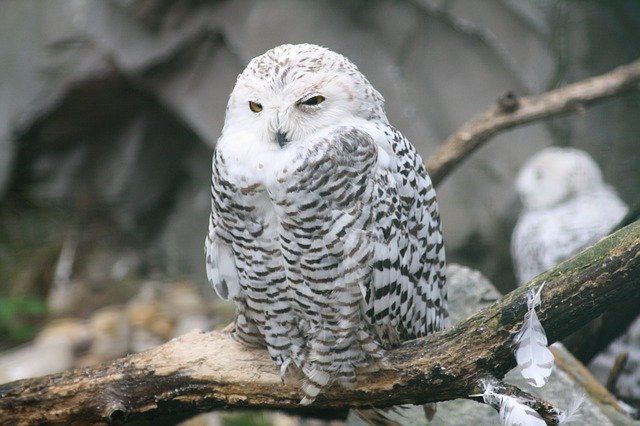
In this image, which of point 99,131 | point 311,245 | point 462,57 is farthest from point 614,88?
point 99,131

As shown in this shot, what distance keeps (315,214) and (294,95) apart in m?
0.31

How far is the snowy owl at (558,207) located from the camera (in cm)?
430

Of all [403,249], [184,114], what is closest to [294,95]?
[403,249]

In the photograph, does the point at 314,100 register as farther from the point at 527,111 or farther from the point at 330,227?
the point at 527,111

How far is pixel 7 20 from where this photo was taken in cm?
534

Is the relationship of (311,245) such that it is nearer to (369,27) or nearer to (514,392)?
(514,392)

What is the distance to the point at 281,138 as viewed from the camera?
2.07 meters

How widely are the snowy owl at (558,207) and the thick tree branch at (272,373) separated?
2.24 meters

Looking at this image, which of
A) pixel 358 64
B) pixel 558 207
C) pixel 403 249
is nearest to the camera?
pixel 403 249

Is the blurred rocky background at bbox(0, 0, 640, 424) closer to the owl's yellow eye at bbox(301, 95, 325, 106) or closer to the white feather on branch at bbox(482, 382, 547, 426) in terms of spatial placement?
the owl's yellow eye at bbox(301, 95, 325, 106)

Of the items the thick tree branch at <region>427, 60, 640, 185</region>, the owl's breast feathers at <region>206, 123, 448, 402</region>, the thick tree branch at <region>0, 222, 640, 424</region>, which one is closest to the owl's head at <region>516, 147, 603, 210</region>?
the thick tree branch at <region>427, 60, 640, 185</region>

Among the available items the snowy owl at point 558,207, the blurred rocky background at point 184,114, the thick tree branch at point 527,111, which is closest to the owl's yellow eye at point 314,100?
the thick tree branch at point 527,111

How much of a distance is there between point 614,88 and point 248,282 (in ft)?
6.69

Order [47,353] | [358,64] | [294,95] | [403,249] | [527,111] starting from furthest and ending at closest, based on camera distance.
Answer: [358,64]
[47,353]
[527,111]
[403,249]
[294,95]
